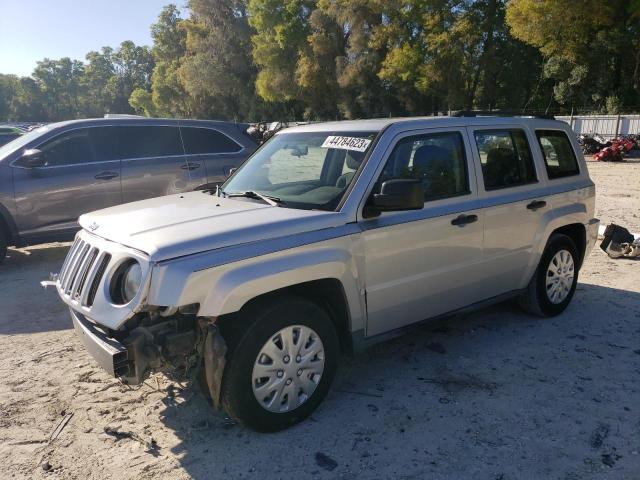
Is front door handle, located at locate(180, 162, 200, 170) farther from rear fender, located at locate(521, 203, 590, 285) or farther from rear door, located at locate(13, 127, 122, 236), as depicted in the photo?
rear fender, located at locate(521, 203, 590, 285)

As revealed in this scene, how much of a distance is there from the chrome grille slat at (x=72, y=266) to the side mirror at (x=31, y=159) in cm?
416

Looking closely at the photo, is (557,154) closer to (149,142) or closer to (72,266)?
(72,266)

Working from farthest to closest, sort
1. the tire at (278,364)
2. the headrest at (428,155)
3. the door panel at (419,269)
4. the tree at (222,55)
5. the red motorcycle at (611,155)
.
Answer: the tree at (222,55) → the red motorcycle at (611,155) → the headrest at (428,155) → the door panel at (419,269) → the tire at (278,364)

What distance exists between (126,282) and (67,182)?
487cm

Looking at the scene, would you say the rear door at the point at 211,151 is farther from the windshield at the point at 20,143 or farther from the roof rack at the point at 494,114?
the roof rack at the point at 494,114

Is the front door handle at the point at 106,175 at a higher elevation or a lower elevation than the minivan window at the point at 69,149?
lower

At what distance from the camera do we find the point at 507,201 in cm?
443

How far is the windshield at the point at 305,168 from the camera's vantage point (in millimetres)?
3693

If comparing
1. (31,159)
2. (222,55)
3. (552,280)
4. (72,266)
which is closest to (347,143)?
(72,266)

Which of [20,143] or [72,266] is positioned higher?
[20,143]

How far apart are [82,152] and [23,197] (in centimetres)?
98

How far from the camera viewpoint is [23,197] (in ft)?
22.9

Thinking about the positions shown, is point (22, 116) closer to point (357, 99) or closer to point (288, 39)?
point (288, 39)

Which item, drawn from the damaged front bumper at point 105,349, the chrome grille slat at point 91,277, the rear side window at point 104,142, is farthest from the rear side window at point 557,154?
the rear side window at point 104,142
